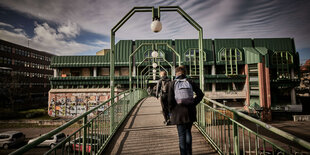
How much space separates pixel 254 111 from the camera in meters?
24.4

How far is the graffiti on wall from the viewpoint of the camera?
88.7ft

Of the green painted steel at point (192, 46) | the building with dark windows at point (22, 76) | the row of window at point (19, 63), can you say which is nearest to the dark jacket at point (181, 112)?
the green painted steel at point (192, 46)

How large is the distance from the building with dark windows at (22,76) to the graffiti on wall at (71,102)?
14.1 m

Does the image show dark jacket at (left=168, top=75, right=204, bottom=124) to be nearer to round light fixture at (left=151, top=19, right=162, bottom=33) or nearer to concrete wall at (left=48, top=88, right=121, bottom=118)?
round light fixture at (left=151, top=19, right=162, bottom=33)

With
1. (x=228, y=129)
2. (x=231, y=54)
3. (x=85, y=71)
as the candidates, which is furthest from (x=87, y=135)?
(x=231, y=54)

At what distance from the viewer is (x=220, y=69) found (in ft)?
96.8

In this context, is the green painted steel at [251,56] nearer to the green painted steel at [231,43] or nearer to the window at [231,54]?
the window at [231,54]

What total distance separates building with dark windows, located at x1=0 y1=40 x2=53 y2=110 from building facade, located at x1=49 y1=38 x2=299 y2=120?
16606 millimetres

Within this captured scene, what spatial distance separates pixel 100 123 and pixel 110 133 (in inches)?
34.3

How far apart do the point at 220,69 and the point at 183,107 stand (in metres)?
30.1

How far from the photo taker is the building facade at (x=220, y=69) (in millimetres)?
26562

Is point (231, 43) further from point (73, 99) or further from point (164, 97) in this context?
point (73, 99)

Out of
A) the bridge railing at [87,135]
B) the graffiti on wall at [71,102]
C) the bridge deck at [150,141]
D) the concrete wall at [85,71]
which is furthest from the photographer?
the concrete wall at [85,71]

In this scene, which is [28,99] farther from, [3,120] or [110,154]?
[110,154]
